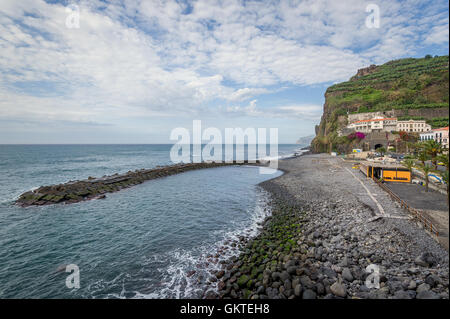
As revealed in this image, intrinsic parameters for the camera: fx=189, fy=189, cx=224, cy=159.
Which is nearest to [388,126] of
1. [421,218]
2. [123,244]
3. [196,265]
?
[421,218]

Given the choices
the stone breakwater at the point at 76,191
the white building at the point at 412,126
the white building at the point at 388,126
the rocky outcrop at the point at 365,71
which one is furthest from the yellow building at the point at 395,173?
the rocky outcrop at the point at 365,71

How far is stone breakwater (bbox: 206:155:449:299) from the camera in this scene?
24.0 ft

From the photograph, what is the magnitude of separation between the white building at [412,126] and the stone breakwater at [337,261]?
157ft

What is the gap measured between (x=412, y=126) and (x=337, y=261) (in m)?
58.9

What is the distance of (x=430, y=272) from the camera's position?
752 centimetres

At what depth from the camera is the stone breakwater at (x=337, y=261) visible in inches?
288

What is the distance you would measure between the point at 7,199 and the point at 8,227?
472 inches

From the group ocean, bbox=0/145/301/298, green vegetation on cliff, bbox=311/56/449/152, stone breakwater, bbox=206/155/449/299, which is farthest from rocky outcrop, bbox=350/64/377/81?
stone breakwater, bbox=206/155/449/299

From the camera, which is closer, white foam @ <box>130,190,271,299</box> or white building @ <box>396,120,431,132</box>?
white foam @ <box>130,190,271,299</box>

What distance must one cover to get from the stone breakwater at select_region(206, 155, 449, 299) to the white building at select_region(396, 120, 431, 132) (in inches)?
1882

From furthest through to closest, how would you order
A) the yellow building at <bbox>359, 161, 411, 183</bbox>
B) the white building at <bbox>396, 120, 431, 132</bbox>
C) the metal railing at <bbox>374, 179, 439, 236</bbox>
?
the white building at <bbox>396, 120, 431, 132</bbox> < the yellow building at <bbox>359, 161, 411, 183</bbox> < the metal railing at <bbox>374, 179, 439, 236</bbox>

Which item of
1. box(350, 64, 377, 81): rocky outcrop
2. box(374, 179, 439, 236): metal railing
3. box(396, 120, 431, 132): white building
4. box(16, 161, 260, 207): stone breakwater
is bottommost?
box(16, 161, 260, 207): stone breakwater

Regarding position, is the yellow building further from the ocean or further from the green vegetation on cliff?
the green vegetation on cliff

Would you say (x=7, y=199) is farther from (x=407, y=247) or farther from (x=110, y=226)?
(x=407, y=247)
